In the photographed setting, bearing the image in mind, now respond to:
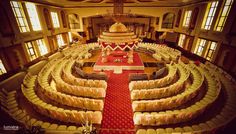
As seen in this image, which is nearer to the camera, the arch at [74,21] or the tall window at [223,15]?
the tall window at [223,15]

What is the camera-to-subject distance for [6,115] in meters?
6.71

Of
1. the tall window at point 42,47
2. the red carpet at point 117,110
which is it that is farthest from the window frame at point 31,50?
the red carpet at point 117,110

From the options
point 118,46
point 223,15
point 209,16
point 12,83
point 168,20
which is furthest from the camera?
point 168,20

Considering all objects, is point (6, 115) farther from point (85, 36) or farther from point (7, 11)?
point (85, 36)

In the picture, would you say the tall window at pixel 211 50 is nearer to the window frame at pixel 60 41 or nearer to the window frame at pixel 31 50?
the window frame at pixel 31 50

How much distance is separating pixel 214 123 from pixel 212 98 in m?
2.22

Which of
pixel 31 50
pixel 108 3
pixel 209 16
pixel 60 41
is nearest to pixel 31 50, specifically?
pixel 31 50

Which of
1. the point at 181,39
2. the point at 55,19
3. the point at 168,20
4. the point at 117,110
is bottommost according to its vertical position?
the point at 117,110

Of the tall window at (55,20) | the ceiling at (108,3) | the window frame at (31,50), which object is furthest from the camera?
the tall window at (55,20)

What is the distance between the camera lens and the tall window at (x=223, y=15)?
1223cm

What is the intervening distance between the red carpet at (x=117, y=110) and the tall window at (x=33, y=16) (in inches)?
477

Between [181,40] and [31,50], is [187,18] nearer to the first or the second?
[181,40]

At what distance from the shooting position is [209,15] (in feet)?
48.1

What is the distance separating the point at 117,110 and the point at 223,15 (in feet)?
46.7
